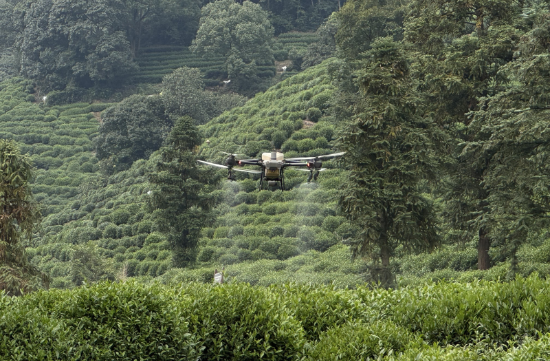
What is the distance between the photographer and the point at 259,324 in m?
12.8

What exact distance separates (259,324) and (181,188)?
26.6 meters

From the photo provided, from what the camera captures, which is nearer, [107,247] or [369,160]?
[369,160]

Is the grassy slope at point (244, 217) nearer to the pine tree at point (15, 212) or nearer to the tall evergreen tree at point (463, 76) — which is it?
the tall evergreen tree at point (463, 76)

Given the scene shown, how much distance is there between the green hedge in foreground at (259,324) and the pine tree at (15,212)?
14.7m

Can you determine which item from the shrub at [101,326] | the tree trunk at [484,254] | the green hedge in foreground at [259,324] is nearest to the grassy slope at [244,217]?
the tree trunk at [484,254]

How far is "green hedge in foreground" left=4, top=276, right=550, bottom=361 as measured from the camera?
11.5m

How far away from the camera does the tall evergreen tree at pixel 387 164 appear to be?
2678 centimetres

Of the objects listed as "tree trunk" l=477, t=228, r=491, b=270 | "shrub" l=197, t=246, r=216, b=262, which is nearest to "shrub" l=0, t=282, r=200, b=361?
"tree trunk" l=477, t=228, r=491, b=270

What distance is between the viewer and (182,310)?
1297 centimetres

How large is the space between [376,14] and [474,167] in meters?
26.3

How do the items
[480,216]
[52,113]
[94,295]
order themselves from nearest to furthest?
[94,295]
[480,216]
[52,113]

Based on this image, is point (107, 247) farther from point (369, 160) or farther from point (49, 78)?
point (49, 78)

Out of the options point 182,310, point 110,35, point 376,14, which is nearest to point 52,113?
point 110,35

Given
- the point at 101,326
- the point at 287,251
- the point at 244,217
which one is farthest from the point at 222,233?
the point at 101,326
